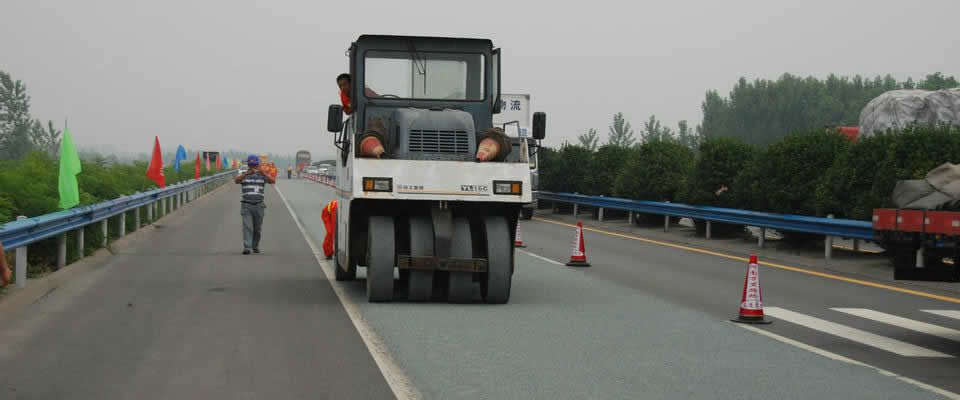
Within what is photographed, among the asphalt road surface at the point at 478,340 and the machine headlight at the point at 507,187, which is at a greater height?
the machine headlight at the point at 507,187

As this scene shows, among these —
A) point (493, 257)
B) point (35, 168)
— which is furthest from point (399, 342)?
point (35, 168)

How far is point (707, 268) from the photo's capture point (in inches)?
727

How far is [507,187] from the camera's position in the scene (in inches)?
508

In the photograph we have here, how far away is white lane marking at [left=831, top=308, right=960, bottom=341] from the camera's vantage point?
1132 cm

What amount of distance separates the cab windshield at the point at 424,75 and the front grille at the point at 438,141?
1208 mm

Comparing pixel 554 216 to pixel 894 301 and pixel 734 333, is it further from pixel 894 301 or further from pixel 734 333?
pixel 734 333

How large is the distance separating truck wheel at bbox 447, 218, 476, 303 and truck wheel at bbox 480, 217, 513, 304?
0.62ft

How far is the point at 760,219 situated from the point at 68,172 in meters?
13.3

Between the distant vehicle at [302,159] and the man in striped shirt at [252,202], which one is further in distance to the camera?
the distant vehicle at [302,159]

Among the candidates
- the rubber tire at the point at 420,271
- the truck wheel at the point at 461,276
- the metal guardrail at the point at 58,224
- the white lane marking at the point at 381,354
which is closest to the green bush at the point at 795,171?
the truck wheel at the point at 461,276

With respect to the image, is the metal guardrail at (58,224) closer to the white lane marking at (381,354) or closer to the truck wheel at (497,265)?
the white lane marking at (381,354)

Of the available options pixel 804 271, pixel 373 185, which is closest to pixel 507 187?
pixel 373 185

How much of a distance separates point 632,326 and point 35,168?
1393 centimetres

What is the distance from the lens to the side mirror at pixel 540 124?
47.5 feet
